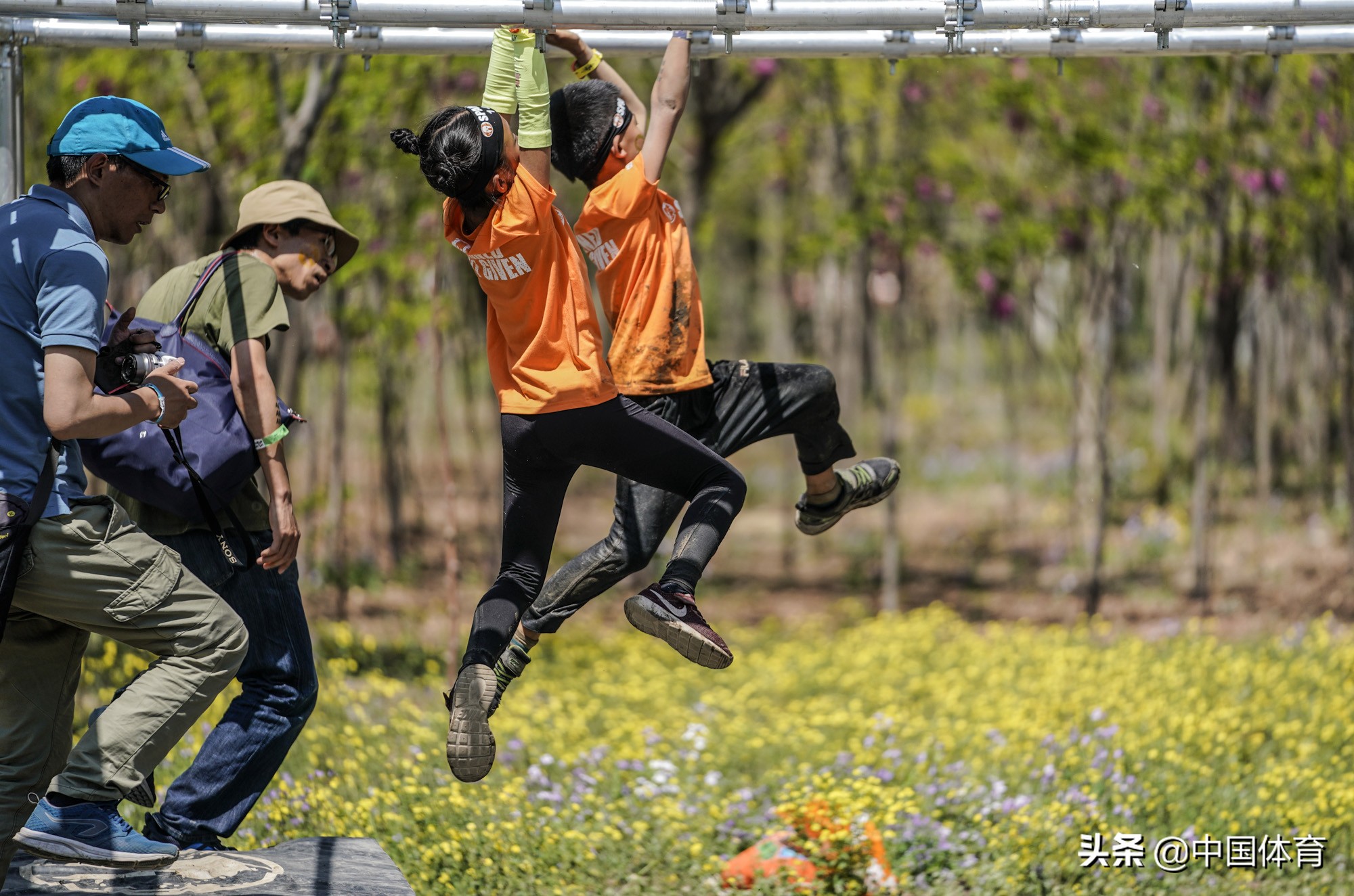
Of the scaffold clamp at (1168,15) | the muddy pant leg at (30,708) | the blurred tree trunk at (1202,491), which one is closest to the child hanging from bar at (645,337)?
the muddy pant leg at (30,708)

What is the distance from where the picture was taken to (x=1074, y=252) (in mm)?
11531

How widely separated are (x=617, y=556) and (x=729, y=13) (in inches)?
67.3

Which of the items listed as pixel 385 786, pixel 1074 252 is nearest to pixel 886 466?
pixel 385 786

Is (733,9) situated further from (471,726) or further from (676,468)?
(471,726)

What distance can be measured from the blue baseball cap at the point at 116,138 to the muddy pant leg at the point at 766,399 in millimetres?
1713

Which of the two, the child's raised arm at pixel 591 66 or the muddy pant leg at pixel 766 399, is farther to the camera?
the muddy pant leg at pixel 766 399

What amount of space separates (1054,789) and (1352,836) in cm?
123

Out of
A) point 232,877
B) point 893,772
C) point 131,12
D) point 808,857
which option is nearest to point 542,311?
point 131,12

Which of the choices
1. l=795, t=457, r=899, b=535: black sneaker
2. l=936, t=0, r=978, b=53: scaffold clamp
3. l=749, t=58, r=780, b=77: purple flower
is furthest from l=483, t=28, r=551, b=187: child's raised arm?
l=749, t=58, r=780, b=77: purple flower

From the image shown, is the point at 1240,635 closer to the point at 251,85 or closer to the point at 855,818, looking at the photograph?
the point at 855,818

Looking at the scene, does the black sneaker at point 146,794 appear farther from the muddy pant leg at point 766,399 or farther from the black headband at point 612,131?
the black headband at point 612,131

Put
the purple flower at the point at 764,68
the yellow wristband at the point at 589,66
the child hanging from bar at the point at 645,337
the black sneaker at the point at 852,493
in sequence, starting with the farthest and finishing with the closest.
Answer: the purple flower at the point at 764,68 < the black sneaker at the point at 852,493 < the yellow wristband at the point at 589,66 < the child hanging from bar at the point at 645,337

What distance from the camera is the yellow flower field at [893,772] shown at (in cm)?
542

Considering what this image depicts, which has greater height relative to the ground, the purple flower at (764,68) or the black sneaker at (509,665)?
the purple flower at (764,68)
